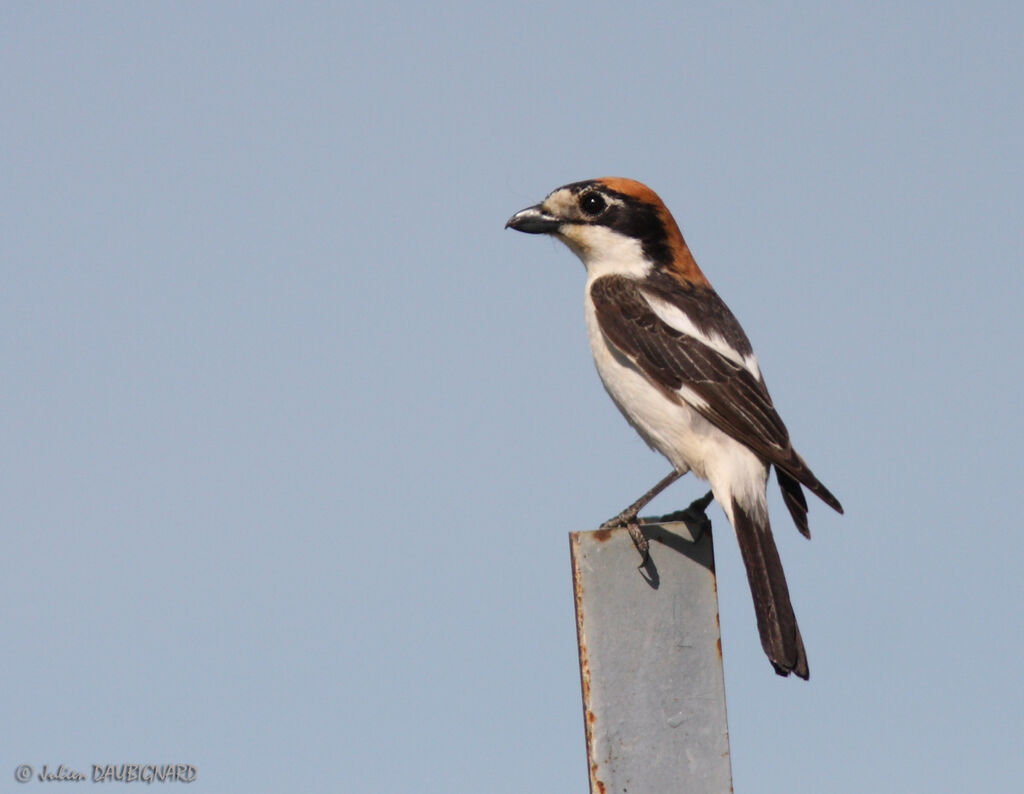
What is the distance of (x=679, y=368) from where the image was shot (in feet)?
20.2

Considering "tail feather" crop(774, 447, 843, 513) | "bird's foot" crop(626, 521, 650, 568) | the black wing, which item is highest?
the black wing

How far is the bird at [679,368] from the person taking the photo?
5.50 m

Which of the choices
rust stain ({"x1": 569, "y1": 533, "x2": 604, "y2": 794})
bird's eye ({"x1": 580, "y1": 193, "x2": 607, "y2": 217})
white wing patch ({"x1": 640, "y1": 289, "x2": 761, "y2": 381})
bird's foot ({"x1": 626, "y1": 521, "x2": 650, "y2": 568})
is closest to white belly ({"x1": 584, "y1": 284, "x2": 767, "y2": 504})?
white wing patch ({"x1": 640, "y1": 289, "x2": 761, "y2": 381})

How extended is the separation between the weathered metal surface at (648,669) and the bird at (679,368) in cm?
84

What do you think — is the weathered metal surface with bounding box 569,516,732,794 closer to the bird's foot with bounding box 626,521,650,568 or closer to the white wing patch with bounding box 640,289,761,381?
the bird's foot with bounding box 626,521,650,568

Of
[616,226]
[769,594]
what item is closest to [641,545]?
[769,594]

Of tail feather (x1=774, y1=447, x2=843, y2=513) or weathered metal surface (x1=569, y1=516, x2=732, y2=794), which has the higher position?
tail feather (x1=774, y1=447, x2=843, y2=513)

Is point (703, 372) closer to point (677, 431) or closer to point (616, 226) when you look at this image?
point (677, 431)

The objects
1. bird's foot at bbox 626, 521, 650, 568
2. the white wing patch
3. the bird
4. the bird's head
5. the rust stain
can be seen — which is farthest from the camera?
the bird's head

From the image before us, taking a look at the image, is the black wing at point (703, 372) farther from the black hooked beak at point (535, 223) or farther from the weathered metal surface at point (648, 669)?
the weathered metal surface at point (648, 669)

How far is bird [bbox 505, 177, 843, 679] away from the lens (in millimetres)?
5500

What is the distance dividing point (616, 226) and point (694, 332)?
965mm

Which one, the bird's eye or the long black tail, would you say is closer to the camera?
the long black tail

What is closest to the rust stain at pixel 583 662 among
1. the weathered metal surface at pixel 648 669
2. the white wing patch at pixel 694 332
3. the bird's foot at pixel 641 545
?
the weathered metal surface at pixel 648 669
